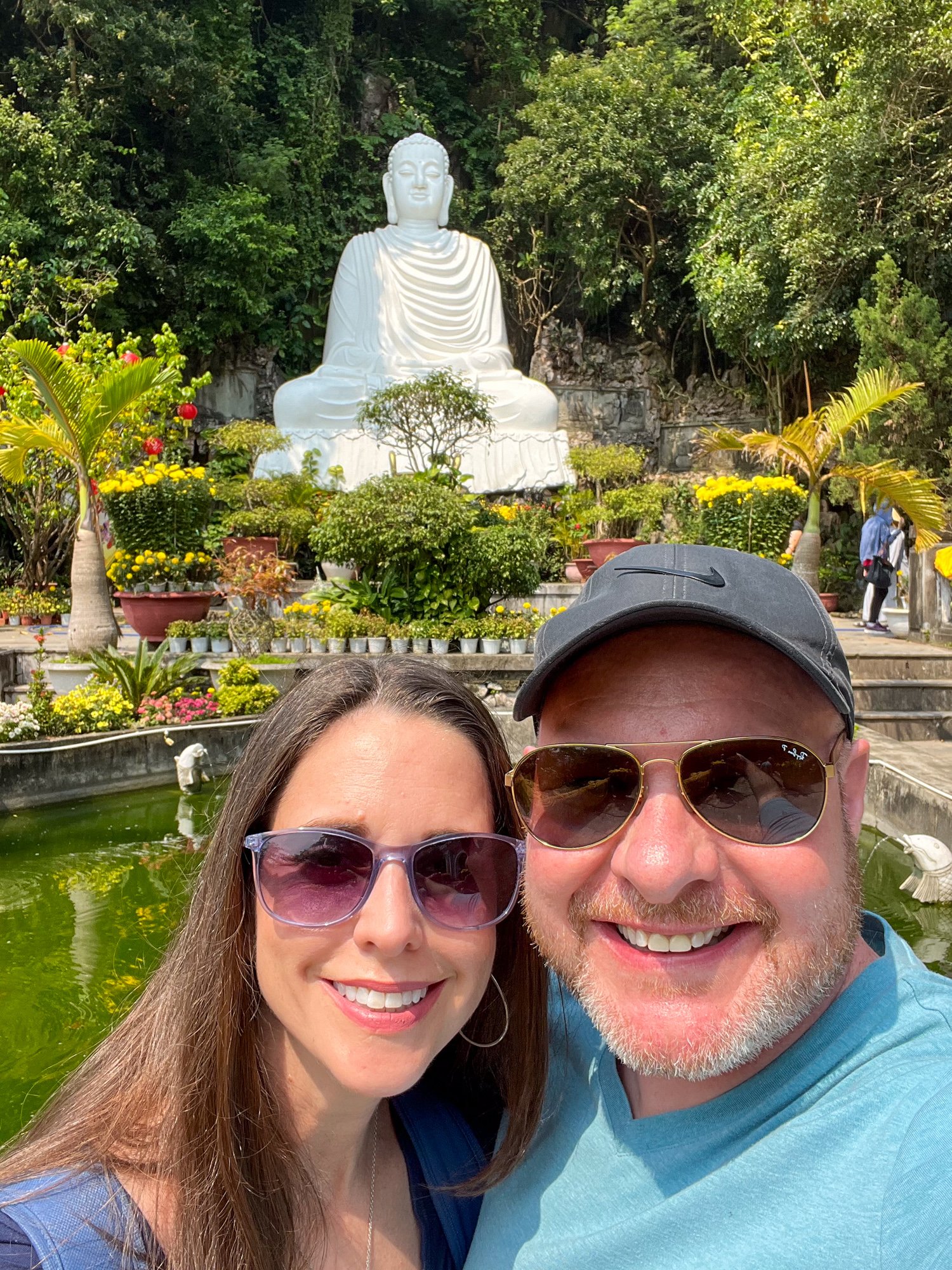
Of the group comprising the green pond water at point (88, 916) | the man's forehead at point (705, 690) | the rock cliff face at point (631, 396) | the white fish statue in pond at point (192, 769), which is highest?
the rock cliff face at point (631, 396)

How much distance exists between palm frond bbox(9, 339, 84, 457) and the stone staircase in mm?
6257

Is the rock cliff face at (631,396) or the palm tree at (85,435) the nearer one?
the palm tree at (85,435)

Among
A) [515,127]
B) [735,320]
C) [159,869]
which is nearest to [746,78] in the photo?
[515,127]

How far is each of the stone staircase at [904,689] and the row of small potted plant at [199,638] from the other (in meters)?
4.97

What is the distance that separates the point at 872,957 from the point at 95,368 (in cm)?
1088

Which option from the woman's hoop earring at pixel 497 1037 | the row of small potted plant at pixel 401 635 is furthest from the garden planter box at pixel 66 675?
the woman's hoop earring at pixel 497 1037

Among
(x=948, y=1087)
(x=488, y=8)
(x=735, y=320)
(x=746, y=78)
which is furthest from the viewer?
(x=488, y=8)

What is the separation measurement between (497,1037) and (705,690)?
1.90ft

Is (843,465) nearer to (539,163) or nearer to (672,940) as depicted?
(672,940)

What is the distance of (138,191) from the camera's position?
690 inches

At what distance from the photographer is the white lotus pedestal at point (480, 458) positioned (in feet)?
50.0

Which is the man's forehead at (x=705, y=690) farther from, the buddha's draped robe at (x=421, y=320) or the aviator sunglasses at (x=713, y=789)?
the buddha's draped robe at (x=421, y=320)

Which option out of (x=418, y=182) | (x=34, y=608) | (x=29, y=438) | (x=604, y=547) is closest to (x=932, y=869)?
(x=29, y=438)

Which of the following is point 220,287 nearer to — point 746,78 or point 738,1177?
point 746,78
